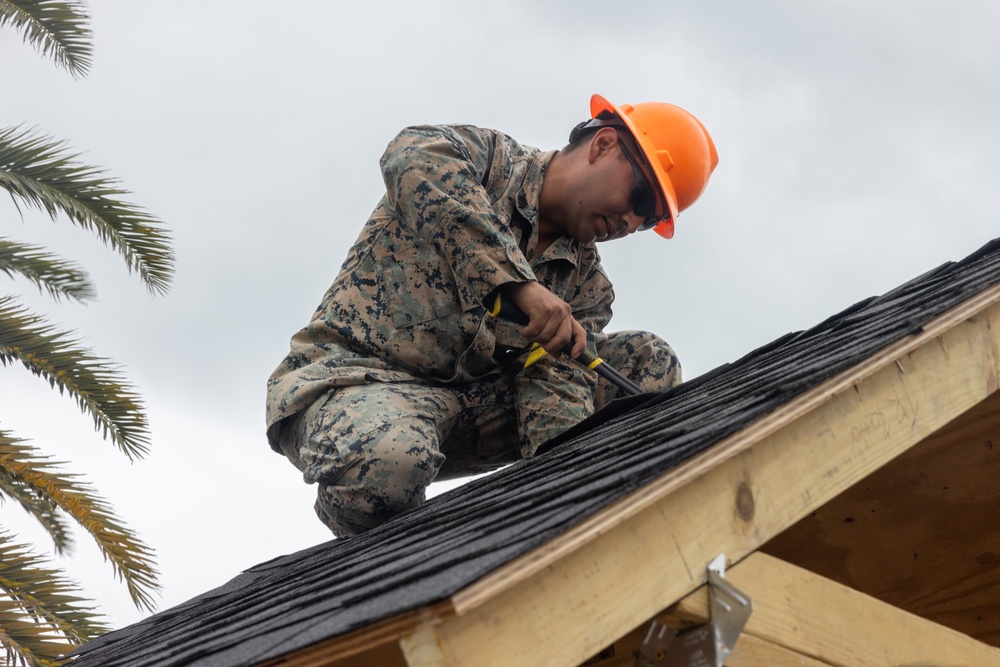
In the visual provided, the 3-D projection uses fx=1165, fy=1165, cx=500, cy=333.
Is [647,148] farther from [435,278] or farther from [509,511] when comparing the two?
[509,511]

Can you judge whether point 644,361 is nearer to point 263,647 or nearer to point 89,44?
point 263,647

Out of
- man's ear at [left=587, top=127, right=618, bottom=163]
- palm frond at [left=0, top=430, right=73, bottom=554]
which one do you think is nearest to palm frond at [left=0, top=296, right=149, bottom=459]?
palm frond at [left=0, top=430, right=73, bottom=554]

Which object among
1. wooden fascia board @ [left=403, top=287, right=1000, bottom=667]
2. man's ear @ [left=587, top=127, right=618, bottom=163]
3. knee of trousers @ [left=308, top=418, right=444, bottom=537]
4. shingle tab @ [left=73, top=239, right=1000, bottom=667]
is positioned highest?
man's ear @ [left=587, top=127, right=618, bottom=163]

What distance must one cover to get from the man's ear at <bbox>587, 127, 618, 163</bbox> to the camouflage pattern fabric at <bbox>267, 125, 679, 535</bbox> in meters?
0.20

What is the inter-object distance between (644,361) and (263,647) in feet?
10.2

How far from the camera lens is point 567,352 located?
4.04 meters

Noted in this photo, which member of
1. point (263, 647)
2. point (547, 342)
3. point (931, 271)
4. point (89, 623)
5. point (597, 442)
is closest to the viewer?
point (263, 647)

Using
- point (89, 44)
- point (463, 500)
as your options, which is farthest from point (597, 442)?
point (89, 44)

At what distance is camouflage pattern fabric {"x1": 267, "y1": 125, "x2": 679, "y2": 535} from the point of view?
3.85m

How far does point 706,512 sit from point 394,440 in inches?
73.3

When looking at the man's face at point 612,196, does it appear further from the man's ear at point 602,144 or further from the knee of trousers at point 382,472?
the knee of trousers at point 382,472

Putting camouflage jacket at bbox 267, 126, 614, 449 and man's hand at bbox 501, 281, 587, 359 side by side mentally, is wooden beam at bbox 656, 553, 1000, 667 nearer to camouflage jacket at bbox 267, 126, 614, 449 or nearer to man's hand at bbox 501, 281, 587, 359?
man's hand at bbox 501, 281, 587, 359

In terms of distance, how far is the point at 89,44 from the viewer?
9.42 metres

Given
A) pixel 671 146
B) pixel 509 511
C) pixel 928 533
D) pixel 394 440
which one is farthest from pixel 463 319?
pixel 509 511
